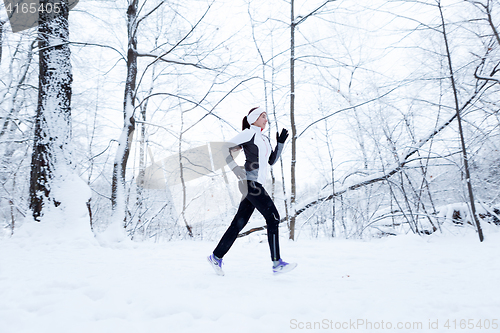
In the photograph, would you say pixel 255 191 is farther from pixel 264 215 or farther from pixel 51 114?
pixel 51 114

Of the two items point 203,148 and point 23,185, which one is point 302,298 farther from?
point 23,185

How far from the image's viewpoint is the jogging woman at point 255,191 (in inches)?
95.1

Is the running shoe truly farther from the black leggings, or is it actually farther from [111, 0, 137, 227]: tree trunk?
[111, 0, 137, 227]: tree trunk

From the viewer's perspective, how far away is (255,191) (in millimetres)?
2428

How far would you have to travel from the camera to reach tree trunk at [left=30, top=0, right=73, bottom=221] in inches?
144

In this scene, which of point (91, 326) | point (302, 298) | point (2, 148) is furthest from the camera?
point (2, 148)

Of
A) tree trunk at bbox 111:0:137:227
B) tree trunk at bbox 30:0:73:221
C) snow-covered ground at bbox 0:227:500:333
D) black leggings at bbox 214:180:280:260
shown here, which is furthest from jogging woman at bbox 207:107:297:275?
tree trunk at bbox 111:0:137:227

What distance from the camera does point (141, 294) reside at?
1767 mm

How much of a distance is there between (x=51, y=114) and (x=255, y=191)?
3367 mm

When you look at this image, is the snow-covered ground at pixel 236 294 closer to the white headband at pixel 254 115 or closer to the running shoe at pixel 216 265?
the running shoe at pixel 216 265

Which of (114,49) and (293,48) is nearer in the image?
(114,49)

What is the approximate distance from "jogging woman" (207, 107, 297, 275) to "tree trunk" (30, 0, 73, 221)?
9.08ft

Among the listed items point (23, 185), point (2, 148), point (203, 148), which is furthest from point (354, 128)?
point (23, 185)

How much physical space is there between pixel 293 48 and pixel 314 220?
171 inches
